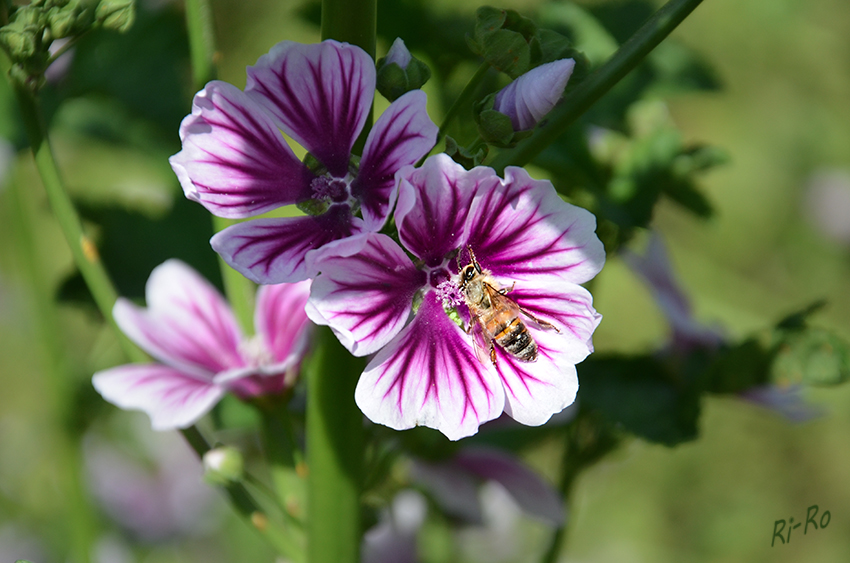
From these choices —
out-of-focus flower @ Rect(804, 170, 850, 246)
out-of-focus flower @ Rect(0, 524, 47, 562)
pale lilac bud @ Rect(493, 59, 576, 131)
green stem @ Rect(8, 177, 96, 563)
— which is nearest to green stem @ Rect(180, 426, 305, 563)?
pale lilac bud @ Rect(493, 59, 576, 131)

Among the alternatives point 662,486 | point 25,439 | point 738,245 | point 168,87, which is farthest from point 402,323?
point 738,245

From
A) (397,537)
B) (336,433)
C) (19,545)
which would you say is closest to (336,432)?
(336,433)

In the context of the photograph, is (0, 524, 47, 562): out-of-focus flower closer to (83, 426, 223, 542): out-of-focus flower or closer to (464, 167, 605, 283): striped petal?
(83, 426, 223, 542): out-of-focus flower

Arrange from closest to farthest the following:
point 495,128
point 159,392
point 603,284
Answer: point 495,128 < point 159,392 < point 603,284

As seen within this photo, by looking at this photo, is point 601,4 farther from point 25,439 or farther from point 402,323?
point 25,439

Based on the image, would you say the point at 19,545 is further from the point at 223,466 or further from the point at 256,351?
the point at 223,466

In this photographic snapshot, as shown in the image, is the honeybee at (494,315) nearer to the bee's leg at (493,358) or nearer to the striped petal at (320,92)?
the bee's leg at (493,358)

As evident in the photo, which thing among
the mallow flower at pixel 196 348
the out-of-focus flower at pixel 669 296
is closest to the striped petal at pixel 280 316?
the mallow flower at pixel 196 348
